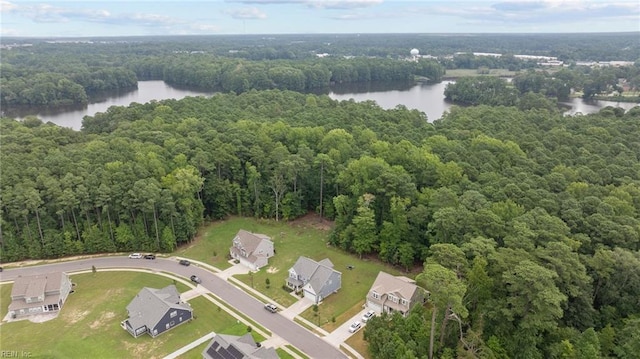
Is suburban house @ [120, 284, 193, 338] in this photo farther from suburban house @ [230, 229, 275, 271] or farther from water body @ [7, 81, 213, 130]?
water body @ [7, 81, 213, 130]

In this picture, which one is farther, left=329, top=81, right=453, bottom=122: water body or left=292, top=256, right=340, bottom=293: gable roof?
left=329, top=81, right=453, bottom=122: water body

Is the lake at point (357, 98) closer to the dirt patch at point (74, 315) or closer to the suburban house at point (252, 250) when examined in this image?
the suburban house at point (252, 250)

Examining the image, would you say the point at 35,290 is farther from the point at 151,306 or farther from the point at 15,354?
the point at 151,306

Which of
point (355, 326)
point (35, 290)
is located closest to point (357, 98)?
point (355, 326)

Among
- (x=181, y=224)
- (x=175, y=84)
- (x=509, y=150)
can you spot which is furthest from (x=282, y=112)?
(x=175, y=84)

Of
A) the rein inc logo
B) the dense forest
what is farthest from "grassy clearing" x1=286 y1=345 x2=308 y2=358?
the rein inc logo
